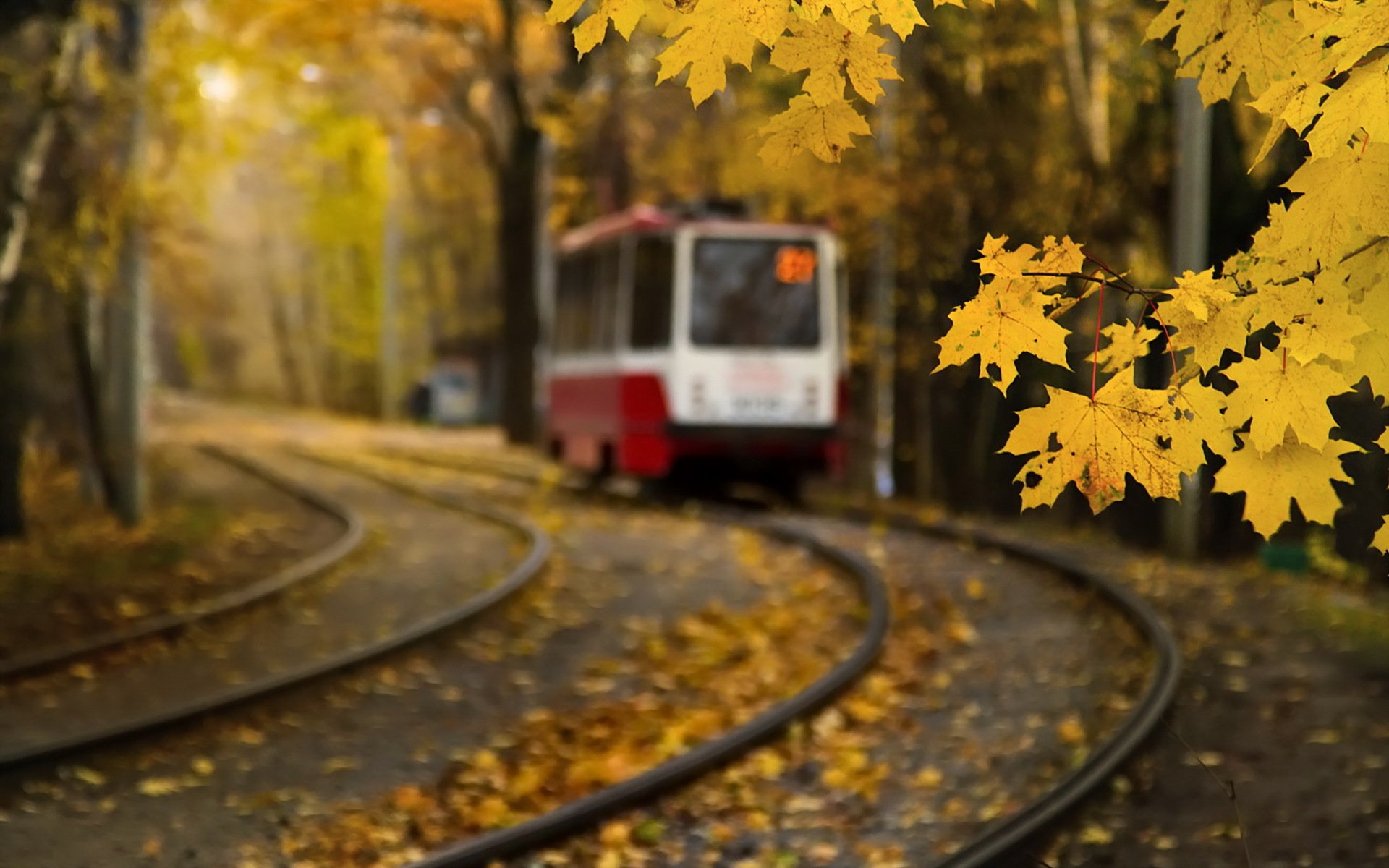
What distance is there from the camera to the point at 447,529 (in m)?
16.9

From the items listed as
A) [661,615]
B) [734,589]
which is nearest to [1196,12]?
[661,615]

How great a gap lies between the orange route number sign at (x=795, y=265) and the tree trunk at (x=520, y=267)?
13.1 m

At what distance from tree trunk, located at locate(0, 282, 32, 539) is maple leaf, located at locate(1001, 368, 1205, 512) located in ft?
43.0

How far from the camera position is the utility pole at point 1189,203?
14.5 metres

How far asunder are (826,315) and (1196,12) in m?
15.2

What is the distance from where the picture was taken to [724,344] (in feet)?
61.4

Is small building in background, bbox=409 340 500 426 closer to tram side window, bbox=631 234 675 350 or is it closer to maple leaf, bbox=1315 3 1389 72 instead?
tram side window, bbox=631 234 675 350

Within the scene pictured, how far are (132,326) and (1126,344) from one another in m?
13.0

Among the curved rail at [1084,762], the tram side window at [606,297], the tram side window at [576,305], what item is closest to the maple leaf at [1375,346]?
the curved rail at [1084,762]

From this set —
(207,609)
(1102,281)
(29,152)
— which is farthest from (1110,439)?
(29,152)

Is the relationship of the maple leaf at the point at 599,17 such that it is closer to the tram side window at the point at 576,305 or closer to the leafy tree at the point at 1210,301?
the leafy tree at the point at 1210,301

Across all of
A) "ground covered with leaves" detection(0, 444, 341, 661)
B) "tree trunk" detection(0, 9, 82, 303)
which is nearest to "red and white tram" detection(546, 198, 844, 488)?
"ground covered with leaves" detection(0, 444, 341, 661)

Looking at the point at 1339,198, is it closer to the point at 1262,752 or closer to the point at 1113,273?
the point at 1113,273

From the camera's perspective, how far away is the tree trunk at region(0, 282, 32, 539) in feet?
49.2
